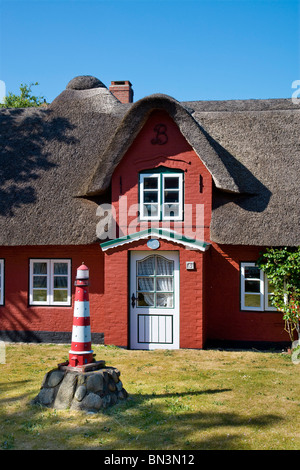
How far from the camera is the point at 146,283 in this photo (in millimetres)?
11984

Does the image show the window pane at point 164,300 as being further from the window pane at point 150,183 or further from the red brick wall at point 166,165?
the window pane at point 150,183

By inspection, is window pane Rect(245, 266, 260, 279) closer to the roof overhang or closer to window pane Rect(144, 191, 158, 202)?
the roof overhang

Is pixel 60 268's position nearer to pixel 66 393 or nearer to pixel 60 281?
pixel 60 281

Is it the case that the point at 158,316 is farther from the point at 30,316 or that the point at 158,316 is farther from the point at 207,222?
the point at 30,316

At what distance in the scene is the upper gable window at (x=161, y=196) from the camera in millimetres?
12320

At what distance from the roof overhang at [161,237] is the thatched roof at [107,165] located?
0.57 meters

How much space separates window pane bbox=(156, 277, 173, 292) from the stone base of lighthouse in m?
4.79

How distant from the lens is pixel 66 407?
6891 mm

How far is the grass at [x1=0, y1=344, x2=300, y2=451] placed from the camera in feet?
19.5

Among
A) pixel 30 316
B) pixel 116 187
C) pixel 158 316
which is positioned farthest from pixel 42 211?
pixel 158 316

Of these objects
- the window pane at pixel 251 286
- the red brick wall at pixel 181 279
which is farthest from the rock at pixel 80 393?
the window pane at pixel 251 286

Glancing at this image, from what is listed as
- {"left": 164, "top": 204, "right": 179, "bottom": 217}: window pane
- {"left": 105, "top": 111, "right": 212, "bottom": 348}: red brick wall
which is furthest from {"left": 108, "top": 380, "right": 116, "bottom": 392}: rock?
{"left": 164, "top": 204, "right": 179, "bottom": 217}: window pane

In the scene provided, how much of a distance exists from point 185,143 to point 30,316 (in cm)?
639

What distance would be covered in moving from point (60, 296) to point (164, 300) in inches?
121
